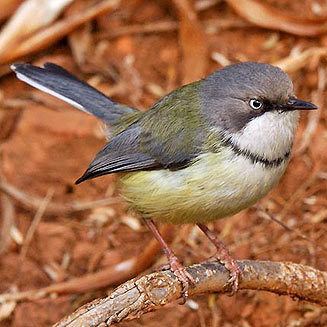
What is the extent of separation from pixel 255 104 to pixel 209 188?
51 centimetres

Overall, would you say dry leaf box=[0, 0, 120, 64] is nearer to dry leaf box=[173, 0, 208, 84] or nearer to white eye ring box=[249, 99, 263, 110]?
dry leaf box=[173, 0, 208, 84]

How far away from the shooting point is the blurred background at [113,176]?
5.96m

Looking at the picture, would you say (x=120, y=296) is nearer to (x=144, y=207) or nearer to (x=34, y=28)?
(x=144, y=207)

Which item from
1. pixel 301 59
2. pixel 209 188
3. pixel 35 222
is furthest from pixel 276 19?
pixel 209 188

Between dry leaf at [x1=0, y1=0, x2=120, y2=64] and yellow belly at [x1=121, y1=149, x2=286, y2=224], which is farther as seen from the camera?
dry leaf at [x1=0, y1=0, x2=120, y2=64]

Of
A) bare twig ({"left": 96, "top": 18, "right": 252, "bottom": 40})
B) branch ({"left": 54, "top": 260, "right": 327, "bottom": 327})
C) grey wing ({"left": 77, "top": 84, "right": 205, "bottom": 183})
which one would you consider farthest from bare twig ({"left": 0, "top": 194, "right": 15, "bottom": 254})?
branch ({"left": 54, "top": 260, "right": 327, "bottom": 327})

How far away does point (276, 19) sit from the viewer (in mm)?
7441

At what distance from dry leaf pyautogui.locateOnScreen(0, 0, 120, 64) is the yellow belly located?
3118 millimetres

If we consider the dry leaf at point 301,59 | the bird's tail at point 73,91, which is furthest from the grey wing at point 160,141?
the dry leaf at point 301,59

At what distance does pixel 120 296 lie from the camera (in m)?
3.87

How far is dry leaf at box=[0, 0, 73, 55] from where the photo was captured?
295 inches

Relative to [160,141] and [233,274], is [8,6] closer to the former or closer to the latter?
[160,141]

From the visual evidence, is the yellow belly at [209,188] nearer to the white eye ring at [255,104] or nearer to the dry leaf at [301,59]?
the white eye ring at [255,104]

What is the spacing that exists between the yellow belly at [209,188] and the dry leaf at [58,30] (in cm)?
312
